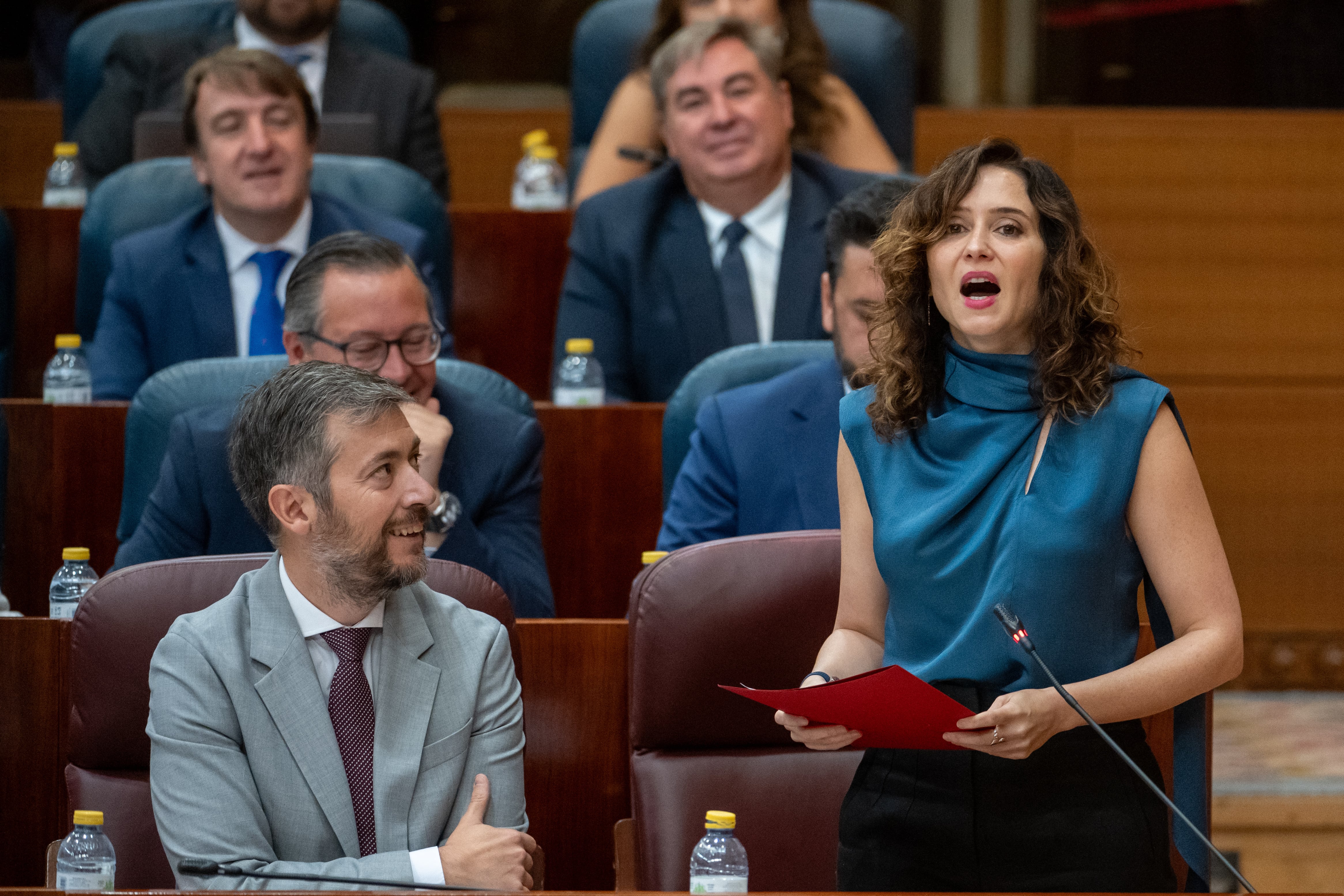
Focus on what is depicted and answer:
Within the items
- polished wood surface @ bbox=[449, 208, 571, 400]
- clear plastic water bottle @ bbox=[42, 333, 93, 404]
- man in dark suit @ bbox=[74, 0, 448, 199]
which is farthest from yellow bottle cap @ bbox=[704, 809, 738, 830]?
man in dark suit @ bbox=[74, 0, 448, 199]

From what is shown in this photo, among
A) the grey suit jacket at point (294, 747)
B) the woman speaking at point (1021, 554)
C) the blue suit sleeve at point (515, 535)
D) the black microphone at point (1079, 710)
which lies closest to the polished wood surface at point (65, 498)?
the blue suit sleeve at point (515, 535)

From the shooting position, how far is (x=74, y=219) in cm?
294

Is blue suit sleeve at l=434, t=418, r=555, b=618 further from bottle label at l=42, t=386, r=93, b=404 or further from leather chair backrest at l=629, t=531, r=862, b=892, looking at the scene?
bottle label at l=42, t=386, r=93, b=404

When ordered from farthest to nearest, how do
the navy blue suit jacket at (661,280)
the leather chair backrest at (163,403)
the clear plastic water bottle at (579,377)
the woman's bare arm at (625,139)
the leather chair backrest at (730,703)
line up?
1. the woman's bare arm at (625,139)
2. the navy blue suit jacket at (661,280)
3. the clear plastic water bottle at (579,377)
4. the leather chair backrest at (163,403)
5. the leather chair backrest at (730,703)

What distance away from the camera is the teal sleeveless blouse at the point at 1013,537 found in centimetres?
115

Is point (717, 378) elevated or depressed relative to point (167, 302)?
depressed

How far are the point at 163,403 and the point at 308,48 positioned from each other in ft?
4.57

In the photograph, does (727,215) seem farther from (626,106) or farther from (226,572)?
(226,572)

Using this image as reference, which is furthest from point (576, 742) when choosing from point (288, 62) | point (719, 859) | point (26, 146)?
point (26, 146)

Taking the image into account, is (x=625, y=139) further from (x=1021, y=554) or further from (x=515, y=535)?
(x=1021, y=554)

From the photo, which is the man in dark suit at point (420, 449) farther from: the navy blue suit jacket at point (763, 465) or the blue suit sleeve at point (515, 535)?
the navy blue suit jacket at point (763, 465)

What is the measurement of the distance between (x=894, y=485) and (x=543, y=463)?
1159 mm

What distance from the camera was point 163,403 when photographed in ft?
6.53

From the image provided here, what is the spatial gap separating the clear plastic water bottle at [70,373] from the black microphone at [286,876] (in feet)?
4.32
